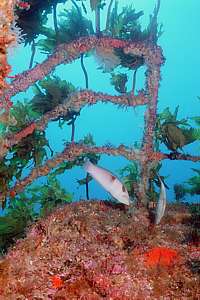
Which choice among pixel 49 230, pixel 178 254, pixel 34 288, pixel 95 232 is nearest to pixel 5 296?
pixel 34 288

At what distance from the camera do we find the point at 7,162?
5516 millimetres

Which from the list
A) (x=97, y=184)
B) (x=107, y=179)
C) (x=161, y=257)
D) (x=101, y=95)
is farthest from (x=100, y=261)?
(x=101, y=95)

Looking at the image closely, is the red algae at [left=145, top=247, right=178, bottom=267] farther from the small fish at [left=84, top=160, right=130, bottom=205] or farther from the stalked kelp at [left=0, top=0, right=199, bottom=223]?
the stalked kelp at [left=0, top=0, right=199, bottom=223]

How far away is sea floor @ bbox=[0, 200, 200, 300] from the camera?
280 cm

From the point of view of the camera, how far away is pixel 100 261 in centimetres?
303

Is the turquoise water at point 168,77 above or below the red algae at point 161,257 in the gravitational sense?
above

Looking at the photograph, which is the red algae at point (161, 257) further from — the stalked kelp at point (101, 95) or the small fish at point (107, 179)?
the stalked kelp at point (101, 95)

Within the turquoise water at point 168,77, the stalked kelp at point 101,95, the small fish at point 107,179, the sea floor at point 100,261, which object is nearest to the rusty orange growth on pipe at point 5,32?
the stalked kelp at point 101,95

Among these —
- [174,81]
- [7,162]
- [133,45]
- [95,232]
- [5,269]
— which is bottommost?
[5,269]

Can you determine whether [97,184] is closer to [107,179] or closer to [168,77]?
[107,179]

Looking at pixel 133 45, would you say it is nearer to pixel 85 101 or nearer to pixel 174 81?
pixel 85 101

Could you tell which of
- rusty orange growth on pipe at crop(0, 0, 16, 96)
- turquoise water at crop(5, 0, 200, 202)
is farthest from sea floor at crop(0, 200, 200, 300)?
turquoise water at crop(5, 0, 200, 202)

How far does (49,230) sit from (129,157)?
1341 mm

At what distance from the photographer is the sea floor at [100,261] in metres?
2.80
